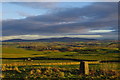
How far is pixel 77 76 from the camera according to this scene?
1944 centimetres

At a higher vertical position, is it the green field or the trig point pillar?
the trig point pillar

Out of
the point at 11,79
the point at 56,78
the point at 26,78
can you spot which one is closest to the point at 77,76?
the point at 56,78

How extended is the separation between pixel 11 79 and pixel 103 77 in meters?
9.21

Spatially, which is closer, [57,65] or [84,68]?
[84,68]

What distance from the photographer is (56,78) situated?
1836 cm

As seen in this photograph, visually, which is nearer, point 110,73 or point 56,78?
point 56,78

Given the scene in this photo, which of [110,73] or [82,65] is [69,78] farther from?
[110,73]

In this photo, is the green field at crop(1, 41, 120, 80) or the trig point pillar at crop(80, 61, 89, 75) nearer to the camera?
the green field at crop(1, 41, 120, 80)

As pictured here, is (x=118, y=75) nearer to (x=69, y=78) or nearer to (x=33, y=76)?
(x=69, y=78)

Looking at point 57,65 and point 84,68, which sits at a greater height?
point 84,68

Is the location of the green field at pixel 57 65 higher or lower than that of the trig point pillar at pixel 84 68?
lower

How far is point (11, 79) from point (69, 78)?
18.8ft

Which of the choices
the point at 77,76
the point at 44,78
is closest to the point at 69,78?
the point at 77,76

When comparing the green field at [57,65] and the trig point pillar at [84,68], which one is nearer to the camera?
the green field at [57,65]
